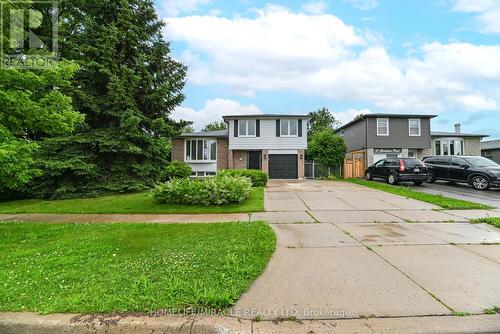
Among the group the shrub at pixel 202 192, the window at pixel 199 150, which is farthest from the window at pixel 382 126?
the shrub at pixel 202 192

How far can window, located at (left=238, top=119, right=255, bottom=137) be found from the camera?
2201cm

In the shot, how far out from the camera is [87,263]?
3.98m

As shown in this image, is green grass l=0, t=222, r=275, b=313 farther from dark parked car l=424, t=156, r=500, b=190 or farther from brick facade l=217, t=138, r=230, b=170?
brick facade l=217, t=138, r=230, b=170

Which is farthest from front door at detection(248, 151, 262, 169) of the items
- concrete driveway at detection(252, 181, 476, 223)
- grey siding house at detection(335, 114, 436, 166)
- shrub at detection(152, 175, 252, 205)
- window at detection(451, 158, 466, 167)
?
window at detection(451, 158, 466, 167)

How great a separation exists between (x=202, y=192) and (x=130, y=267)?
5.63 meters

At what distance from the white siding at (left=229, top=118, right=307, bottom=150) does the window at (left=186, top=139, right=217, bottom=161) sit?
6.64 ft

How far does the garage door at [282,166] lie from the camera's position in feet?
72.3

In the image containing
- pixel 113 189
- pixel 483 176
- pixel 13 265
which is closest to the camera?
pixel 13 265

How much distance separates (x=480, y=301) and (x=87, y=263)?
199 inches

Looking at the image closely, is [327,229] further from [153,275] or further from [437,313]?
[153,275]

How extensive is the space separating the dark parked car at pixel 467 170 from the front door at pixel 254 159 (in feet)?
38.8

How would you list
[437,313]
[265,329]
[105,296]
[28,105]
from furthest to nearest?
[28,105], [105,296], [437,313], [265,329]

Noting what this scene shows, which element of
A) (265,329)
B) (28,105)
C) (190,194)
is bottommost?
(265,329)

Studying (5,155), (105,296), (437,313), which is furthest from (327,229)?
(5,155)
